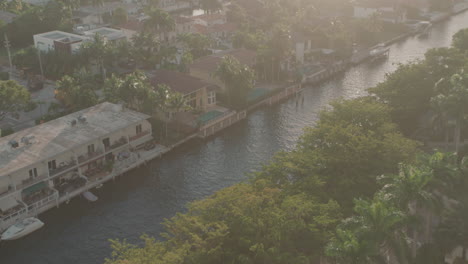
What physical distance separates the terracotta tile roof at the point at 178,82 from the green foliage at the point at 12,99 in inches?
975

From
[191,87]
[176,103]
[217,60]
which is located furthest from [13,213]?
[217,60]

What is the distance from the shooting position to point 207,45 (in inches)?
5738

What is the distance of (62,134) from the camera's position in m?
84.8

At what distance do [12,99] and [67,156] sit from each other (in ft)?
74.5

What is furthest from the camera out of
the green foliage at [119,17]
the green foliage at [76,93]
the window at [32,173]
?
the green foliage at [119,17]

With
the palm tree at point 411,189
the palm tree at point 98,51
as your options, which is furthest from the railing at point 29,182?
the palm tree at point 98,51

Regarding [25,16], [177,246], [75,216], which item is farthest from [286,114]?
[25,16]

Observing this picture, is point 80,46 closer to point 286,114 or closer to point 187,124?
point 187,124

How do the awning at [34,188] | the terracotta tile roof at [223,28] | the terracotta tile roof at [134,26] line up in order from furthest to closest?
the terracotta tile roof at [223,28]
the terracotta tile roof at [134,26]
the awning at [34,188]

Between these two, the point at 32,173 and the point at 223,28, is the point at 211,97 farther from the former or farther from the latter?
the point at 223,28

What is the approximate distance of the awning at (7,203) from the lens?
7325 cm

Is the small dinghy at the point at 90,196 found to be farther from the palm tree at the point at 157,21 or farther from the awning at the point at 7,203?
the palm tree at the point at 157,21

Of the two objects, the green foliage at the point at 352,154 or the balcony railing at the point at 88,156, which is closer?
the green foliage at the point at 352,154

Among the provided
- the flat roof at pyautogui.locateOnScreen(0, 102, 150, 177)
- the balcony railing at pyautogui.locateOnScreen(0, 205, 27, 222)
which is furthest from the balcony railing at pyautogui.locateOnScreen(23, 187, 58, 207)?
the flat roof at pyautogui.locateOnScreen(0, 102, 150, 177)
